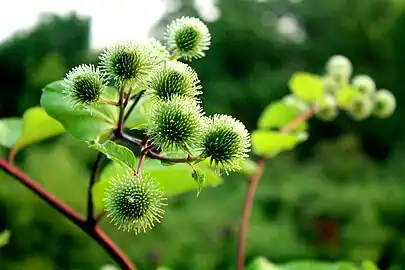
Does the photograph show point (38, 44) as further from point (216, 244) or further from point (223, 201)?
point (216, 244)

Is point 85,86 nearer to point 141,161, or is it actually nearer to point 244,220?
point 141,161

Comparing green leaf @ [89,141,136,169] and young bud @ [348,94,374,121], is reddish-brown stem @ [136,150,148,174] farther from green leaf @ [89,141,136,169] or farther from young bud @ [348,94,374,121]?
young bud @ [348,94,374,121]

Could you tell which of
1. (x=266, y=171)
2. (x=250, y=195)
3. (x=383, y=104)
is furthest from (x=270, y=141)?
(x=266, y=171)

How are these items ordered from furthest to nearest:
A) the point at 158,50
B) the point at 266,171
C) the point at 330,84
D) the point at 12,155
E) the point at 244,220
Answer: the point at 266,171
the point at 330,84
the point at 244,220
the point at 12,155
the point at 158,50

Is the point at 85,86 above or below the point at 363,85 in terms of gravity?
below

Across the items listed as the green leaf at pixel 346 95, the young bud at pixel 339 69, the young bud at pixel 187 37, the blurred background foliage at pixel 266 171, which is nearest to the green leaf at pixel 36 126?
the young bud at pixel 187 37

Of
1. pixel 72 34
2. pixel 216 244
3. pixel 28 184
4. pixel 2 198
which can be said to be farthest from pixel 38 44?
pixel 28 184
